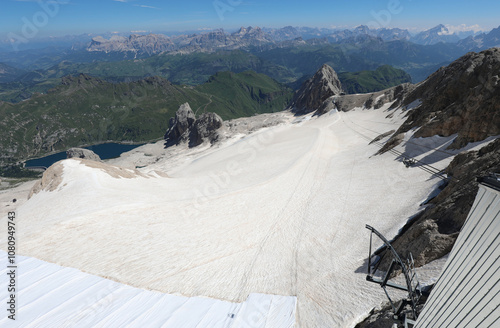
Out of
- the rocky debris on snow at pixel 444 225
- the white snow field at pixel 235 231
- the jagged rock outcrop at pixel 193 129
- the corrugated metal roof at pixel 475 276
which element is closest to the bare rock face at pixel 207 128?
the jagged rock outcrop at pixel 193 129

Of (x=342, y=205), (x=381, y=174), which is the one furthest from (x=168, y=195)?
(x=381, y=174)

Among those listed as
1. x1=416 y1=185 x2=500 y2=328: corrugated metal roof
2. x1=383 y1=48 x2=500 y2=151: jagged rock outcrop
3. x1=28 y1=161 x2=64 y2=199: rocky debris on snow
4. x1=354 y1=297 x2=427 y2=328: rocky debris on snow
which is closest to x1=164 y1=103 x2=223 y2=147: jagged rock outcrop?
x1=28 y1=161 x2=64 y2=199: rocky debris on snow

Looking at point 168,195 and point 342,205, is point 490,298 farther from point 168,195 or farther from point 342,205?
point 168,195

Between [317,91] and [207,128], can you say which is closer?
[207,128]

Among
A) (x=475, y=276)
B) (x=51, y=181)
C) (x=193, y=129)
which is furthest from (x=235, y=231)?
(x=193, y=129)

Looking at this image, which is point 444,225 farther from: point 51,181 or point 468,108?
point 51,181

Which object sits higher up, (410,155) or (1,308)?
(410,155)
